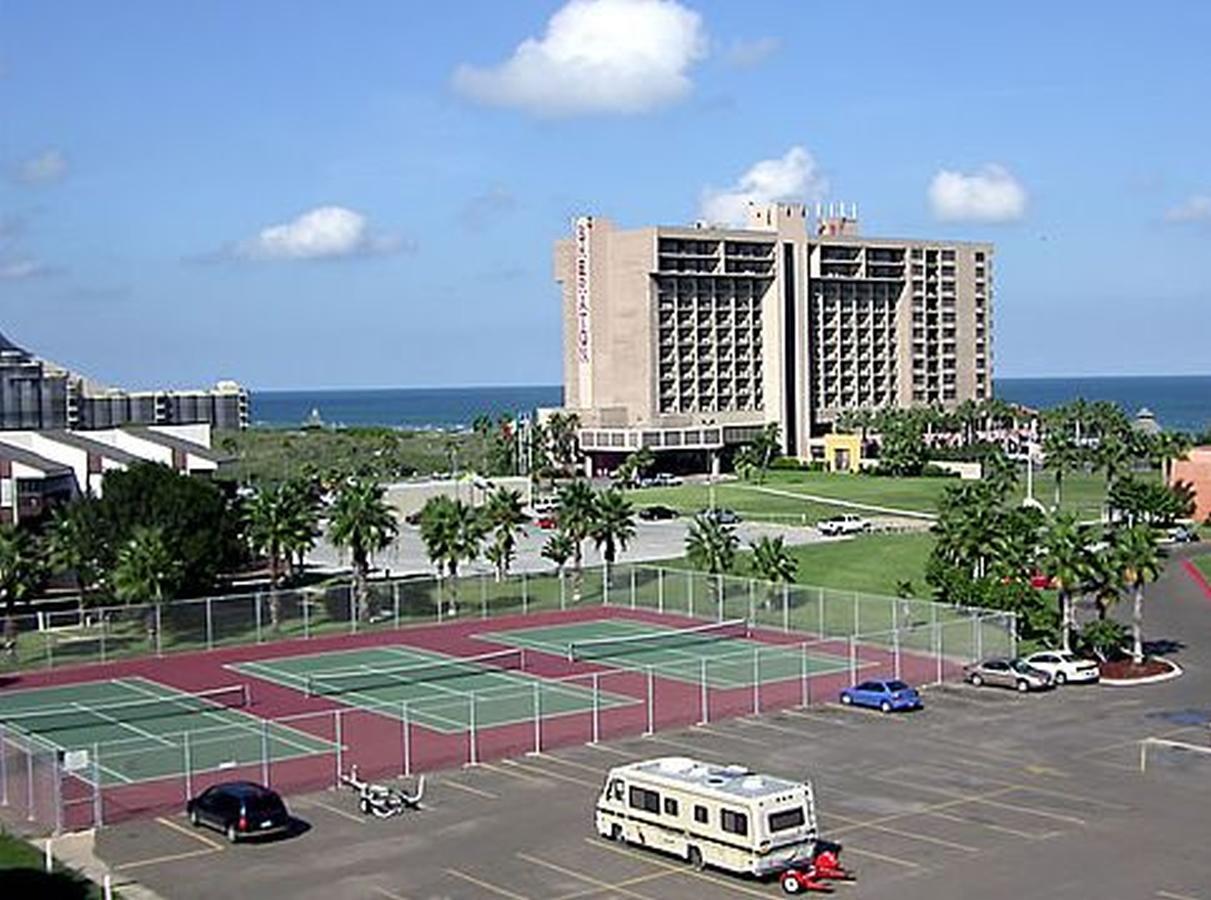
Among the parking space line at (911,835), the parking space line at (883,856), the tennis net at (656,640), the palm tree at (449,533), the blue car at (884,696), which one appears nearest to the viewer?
the parking space line at (883,856)

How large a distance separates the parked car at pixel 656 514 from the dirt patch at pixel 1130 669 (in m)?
59.7

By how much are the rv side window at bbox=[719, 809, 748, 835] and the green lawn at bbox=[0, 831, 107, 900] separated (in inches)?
462

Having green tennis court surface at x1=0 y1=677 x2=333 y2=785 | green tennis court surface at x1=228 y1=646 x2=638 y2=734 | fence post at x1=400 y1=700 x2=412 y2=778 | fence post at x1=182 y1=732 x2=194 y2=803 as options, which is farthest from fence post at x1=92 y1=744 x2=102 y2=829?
green tennis court surface at x1=228 y1=646 x2=638 y2=734

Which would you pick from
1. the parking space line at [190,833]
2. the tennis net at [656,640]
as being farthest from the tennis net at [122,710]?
the tennis net at [656,640]

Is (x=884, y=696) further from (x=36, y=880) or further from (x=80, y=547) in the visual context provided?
(x=80, y=547)

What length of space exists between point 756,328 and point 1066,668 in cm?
12853

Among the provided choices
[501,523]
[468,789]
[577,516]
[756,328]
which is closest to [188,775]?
[468,789]

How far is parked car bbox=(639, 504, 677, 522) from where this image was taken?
113 meters

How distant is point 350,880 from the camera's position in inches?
1211

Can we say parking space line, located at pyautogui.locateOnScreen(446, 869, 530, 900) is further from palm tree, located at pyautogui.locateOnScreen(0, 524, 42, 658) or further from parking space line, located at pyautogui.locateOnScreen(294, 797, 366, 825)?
palm tree, located at pyautogui.locateOnScreen(0, 524, 42, 658)

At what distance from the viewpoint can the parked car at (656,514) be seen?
112887 mm

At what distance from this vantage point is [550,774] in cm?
4016

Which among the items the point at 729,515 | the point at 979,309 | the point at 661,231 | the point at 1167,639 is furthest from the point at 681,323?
the point at 1167,639

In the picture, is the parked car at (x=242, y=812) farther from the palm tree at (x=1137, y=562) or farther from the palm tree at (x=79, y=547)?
the palm tree at (x=79, y=547)
